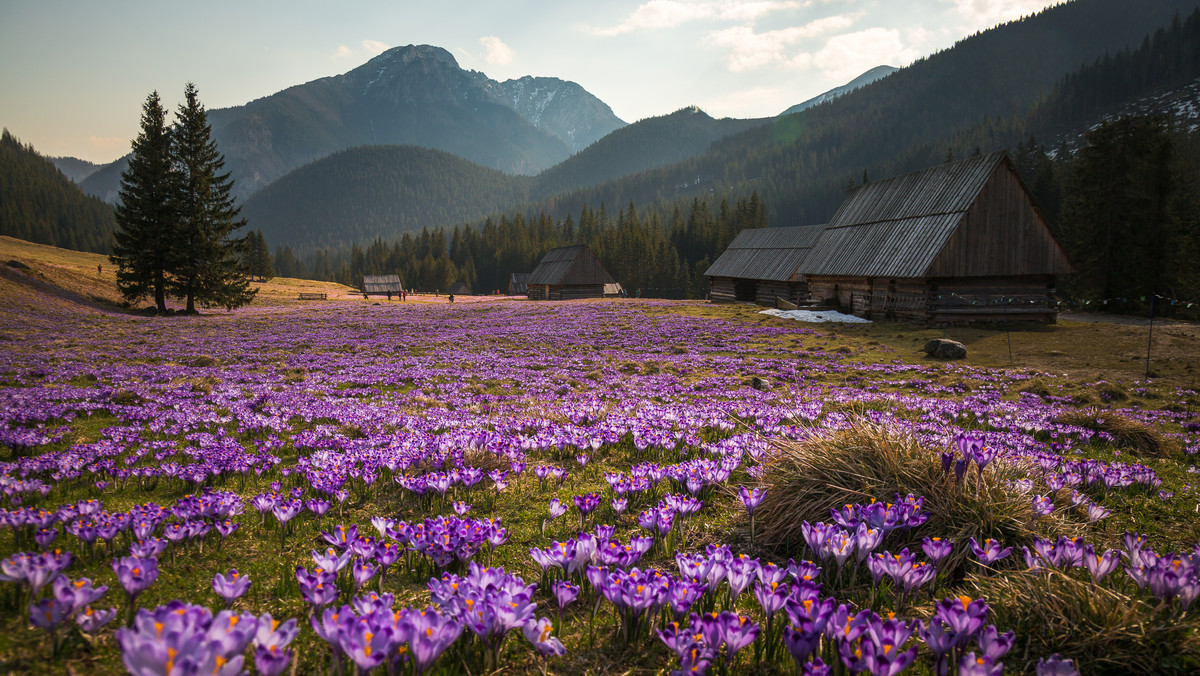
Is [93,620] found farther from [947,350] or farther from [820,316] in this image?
[820,316]

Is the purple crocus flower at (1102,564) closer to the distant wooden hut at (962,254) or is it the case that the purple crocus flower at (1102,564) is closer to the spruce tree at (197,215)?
the distant wooden hut at (962,254)

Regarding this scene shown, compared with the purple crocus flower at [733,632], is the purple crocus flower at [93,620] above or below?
above

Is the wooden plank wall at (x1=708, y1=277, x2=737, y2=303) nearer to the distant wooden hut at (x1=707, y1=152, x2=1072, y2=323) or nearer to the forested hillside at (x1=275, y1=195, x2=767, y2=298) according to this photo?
the distant wooden hut at (x1=707, y1=152, x2=1072, y2=323)

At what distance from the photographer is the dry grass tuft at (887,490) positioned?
399 centimetres

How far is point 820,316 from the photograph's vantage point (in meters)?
34.0

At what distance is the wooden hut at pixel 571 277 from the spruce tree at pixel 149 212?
42.5 m

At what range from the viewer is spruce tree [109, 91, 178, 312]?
3812 cm

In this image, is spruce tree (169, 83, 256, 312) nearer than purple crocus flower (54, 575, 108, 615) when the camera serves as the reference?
No

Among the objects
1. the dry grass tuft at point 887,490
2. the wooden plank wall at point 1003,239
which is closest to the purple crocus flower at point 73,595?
the dry grass tuft at point 887,490

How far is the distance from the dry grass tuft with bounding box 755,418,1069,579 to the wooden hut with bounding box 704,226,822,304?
4163 cm

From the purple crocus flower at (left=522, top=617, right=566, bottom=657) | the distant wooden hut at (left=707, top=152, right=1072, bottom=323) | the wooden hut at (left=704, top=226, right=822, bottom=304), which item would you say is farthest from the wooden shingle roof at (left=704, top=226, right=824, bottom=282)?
the purple crocus flower at (left=522, top=617, right=566, bottom=657)

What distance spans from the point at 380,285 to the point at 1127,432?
370ft

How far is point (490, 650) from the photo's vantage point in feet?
8.52

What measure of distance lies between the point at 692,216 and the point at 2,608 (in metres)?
116
